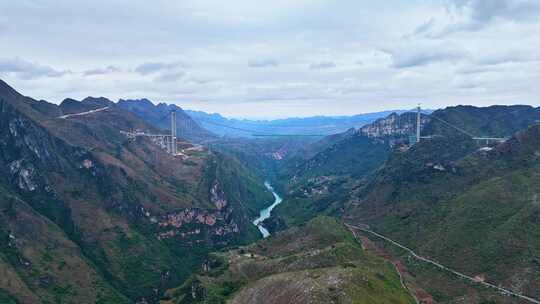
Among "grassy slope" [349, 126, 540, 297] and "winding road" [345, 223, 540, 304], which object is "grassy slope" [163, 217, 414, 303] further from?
"grassy slope" [349, 126, 540, 297]

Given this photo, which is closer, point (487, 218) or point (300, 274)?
point (300, 274)

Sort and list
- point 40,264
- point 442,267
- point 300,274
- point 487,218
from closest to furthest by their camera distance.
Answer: point 300,274, point 442,267, point 487,218, point 40,264

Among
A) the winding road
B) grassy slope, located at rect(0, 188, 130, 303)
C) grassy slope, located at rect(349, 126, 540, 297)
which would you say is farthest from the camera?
grassy slope, located at rect(0, 188, 130, 303)

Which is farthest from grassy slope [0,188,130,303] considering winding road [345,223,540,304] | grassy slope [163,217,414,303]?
winding road [345,223,540,304]

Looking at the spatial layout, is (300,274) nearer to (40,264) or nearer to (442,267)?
(442,267)

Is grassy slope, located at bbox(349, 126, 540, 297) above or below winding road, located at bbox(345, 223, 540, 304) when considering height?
above

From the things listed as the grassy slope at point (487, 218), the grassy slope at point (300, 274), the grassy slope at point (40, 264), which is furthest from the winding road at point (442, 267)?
the grassy slope at point (40, 264)

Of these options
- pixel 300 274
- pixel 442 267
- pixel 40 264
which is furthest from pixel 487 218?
pixel 40 264

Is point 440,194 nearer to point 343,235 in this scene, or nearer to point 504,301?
point 343,235

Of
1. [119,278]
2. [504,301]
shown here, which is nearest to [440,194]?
[504,301]
